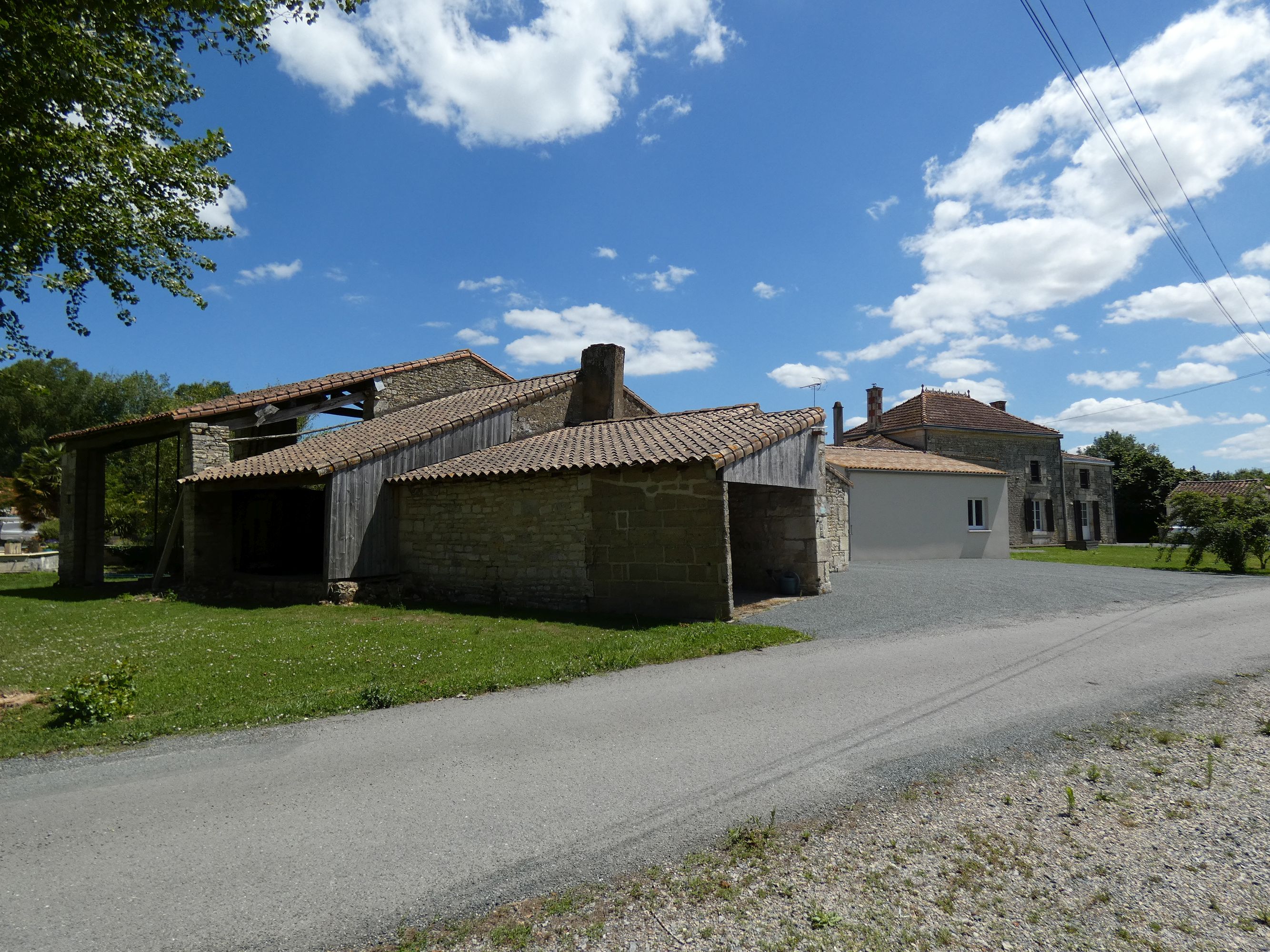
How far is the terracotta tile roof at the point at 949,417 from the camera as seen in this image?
33.1 metres

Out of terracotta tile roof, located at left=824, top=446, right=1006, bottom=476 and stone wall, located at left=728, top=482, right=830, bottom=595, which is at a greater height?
terracotta tile roof, located at left=824, top=446, right=1006, bottom=476

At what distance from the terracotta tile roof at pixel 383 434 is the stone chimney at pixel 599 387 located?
0.40 meters

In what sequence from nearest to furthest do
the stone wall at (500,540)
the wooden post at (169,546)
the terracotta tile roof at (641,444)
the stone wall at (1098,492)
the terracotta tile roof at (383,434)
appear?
the terracotta tile roof at (641,444), the stone wall at (500,540), the terracotta tile roof at (383,434), the wooden post at (169,546), the stone wall at (1098,492)

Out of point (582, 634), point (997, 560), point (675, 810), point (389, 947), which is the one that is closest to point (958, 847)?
point (675, 810)

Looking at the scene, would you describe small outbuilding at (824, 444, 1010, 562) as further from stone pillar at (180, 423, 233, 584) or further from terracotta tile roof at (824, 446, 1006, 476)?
stone pillar at (180, 423, 233, 584)

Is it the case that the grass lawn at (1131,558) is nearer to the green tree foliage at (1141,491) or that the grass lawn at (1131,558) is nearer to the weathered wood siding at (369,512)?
the green tree foliage at (1141,491)

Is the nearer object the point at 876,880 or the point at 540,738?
the point at 876,880

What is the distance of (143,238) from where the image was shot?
1056 cm

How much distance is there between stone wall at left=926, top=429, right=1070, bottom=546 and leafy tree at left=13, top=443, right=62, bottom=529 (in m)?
38.0

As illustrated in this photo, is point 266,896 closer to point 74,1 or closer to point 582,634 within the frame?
point 582,634

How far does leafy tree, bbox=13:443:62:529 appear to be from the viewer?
94.4 ft

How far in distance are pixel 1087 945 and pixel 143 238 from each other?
13243 mm

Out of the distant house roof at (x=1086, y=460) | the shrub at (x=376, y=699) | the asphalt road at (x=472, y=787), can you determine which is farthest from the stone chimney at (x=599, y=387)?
the distant house roof at (x=1086, y=460)

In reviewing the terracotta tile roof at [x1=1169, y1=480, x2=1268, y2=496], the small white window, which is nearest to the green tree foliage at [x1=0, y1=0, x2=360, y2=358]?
the small white window
